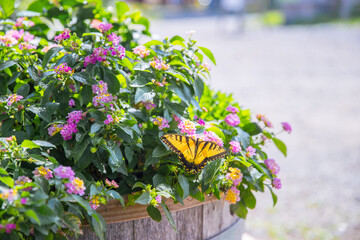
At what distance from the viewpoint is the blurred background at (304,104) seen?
283 cm

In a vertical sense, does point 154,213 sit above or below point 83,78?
below

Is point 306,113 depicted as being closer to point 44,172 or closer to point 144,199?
point 144,199

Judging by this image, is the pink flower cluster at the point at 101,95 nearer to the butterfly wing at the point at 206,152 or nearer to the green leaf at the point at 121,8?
the butterfly wing at the point at 206,152

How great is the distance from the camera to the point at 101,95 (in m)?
1.05

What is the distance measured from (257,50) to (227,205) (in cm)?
777

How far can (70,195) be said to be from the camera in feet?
2.86

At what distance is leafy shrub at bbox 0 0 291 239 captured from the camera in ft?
2.98

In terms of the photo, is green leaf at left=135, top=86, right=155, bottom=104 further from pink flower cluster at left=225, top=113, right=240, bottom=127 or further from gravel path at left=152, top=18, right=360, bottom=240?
gravel path at left=152, top=18, right=360, bottom=240

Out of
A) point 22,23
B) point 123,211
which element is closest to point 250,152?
point 123,211

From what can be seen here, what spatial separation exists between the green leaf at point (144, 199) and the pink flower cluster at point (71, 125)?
0.22 metres

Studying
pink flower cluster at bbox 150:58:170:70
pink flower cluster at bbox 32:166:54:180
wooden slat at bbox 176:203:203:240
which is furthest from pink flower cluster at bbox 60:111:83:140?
wooden slat at bbox 176:203:203:240

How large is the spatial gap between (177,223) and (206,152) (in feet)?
0.70

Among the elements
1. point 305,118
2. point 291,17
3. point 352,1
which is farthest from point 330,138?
point 352,1

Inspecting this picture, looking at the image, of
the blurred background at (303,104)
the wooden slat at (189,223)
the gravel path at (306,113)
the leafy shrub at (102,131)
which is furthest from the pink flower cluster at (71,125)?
the gravel path at (306,113)
